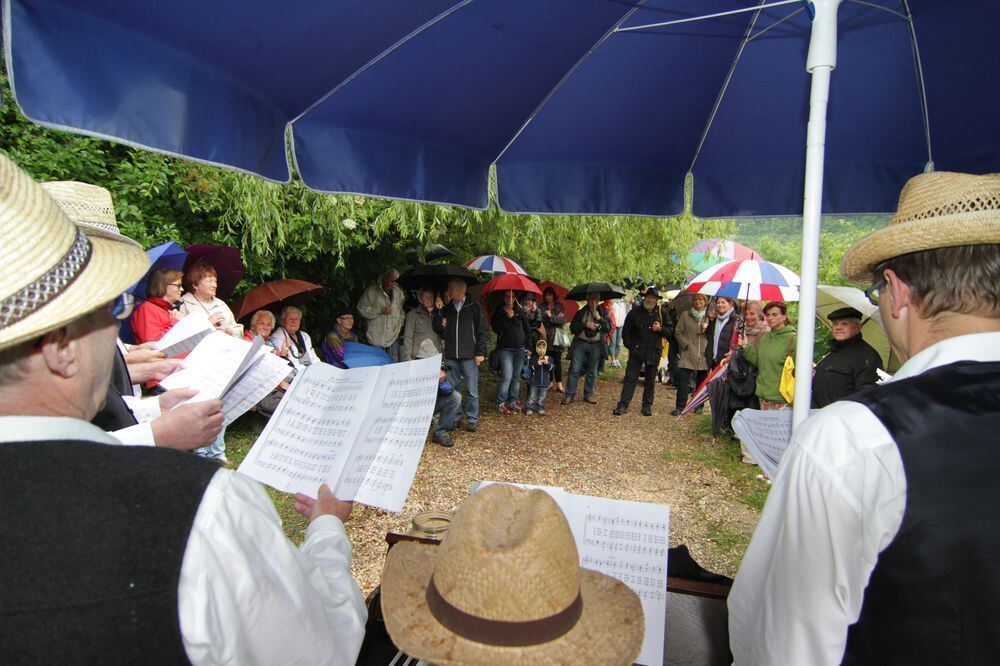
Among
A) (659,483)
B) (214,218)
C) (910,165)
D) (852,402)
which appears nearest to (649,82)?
(910,165)

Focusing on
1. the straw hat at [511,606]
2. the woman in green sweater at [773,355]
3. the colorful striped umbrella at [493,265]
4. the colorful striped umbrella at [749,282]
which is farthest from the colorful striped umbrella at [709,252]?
the straw hat at [511,606]

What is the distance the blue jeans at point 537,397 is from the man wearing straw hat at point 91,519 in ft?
25.1

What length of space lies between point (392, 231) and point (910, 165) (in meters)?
6.14

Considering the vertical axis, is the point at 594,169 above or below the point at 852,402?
above

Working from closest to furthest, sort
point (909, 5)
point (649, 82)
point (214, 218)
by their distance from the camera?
point (909, 5), point (649, 82), point (214, 218)

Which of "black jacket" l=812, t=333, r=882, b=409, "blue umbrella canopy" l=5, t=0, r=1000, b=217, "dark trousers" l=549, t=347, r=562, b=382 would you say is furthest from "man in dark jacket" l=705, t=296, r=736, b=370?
"blue umbrella canopy" l=5, t=0, r=1000, b=217

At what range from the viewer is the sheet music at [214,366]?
183 centimetres

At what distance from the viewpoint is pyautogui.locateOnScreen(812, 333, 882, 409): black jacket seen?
4875mm

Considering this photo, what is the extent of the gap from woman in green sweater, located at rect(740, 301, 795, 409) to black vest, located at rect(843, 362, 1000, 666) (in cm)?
521

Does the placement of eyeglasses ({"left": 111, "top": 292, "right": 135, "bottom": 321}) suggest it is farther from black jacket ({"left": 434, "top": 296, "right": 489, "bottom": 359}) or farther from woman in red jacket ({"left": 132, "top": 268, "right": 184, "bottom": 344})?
black jacket ({"left": 434, "top": 296, "right": 489, "bottom": 359})

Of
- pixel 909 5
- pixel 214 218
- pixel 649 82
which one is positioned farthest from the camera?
pixel 214 218

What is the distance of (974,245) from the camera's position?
116 cm

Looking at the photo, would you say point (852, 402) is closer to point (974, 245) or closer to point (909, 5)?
point (974, 245)

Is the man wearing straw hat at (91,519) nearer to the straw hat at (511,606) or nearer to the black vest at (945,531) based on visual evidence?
the straw hat at (511,606)
